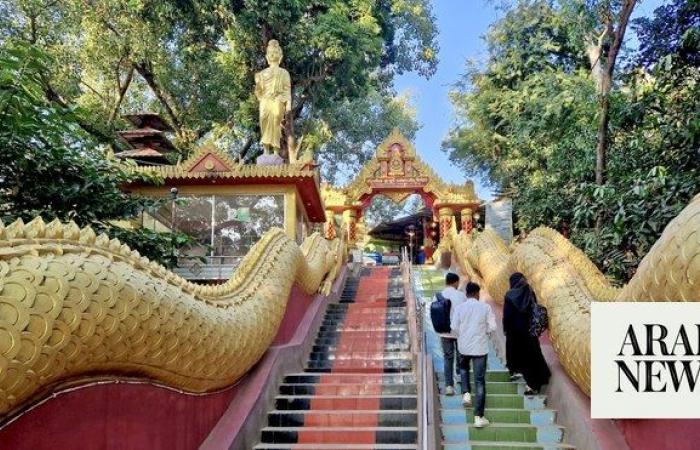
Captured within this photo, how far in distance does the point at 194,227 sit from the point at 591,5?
348 inches

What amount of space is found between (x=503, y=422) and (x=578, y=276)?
5.92 ft

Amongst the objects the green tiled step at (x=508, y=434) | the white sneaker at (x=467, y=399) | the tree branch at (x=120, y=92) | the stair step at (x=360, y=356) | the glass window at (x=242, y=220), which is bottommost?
the green tiled step at (x=508, y=434)

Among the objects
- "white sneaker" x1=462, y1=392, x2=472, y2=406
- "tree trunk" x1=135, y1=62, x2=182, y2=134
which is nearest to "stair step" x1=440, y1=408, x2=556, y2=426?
"white sneaker" x1=462, y1=392, x2=472, y2=406

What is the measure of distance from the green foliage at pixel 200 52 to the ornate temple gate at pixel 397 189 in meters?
2.23

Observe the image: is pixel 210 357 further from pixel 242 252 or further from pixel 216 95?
pixel 216 95

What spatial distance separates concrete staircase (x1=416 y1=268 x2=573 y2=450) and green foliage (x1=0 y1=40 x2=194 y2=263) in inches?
185

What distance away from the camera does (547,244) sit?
7.79 m

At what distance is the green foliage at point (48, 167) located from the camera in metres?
5.75

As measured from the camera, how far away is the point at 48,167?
7207mm

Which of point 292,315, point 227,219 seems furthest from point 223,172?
point 292,315

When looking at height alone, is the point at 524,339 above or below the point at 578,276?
below

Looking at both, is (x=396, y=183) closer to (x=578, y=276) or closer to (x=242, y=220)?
(x=242, y=220)

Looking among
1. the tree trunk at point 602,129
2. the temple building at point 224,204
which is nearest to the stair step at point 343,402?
the tree trunk at point 602,129

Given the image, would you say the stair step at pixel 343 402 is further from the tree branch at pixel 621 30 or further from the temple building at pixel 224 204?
the temple building at pixel 224 204
